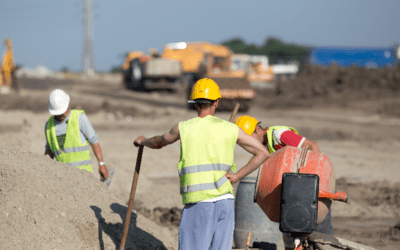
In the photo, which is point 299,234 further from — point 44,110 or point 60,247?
point 44,110

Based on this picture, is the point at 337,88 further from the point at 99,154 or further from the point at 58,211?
the point at 58,211

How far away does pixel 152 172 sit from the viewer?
33.3ft

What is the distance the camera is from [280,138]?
438 centimetres

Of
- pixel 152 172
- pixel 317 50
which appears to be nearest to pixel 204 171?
pixel 152 172

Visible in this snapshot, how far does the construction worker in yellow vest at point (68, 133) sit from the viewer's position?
16.4 ft

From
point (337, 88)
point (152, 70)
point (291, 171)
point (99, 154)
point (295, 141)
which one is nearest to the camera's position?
point (291, 171)

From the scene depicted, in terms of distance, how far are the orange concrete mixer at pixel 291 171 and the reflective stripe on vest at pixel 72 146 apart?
7.16 feet

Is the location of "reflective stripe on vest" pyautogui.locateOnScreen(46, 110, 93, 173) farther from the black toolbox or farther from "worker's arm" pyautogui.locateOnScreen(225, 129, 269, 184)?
the black toolbox

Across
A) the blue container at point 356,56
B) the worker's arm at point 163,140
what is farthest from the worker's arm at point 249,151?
the blue container at point 356,56

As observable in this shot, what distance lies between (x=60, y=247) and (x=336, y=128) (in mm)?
14347

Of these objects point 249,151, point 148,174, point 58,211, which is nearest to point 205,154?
point 249,151

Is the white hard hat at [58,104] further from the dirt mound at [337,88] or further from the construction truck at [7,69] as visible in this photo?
the construction truck at [7,69]

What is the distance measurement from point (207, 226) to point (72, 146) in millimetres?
2370

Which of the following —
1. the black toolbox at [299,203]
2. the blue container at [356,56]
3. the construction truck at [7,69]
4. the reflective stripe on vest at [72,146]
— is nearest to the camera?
the black toolbox at [299,203]
